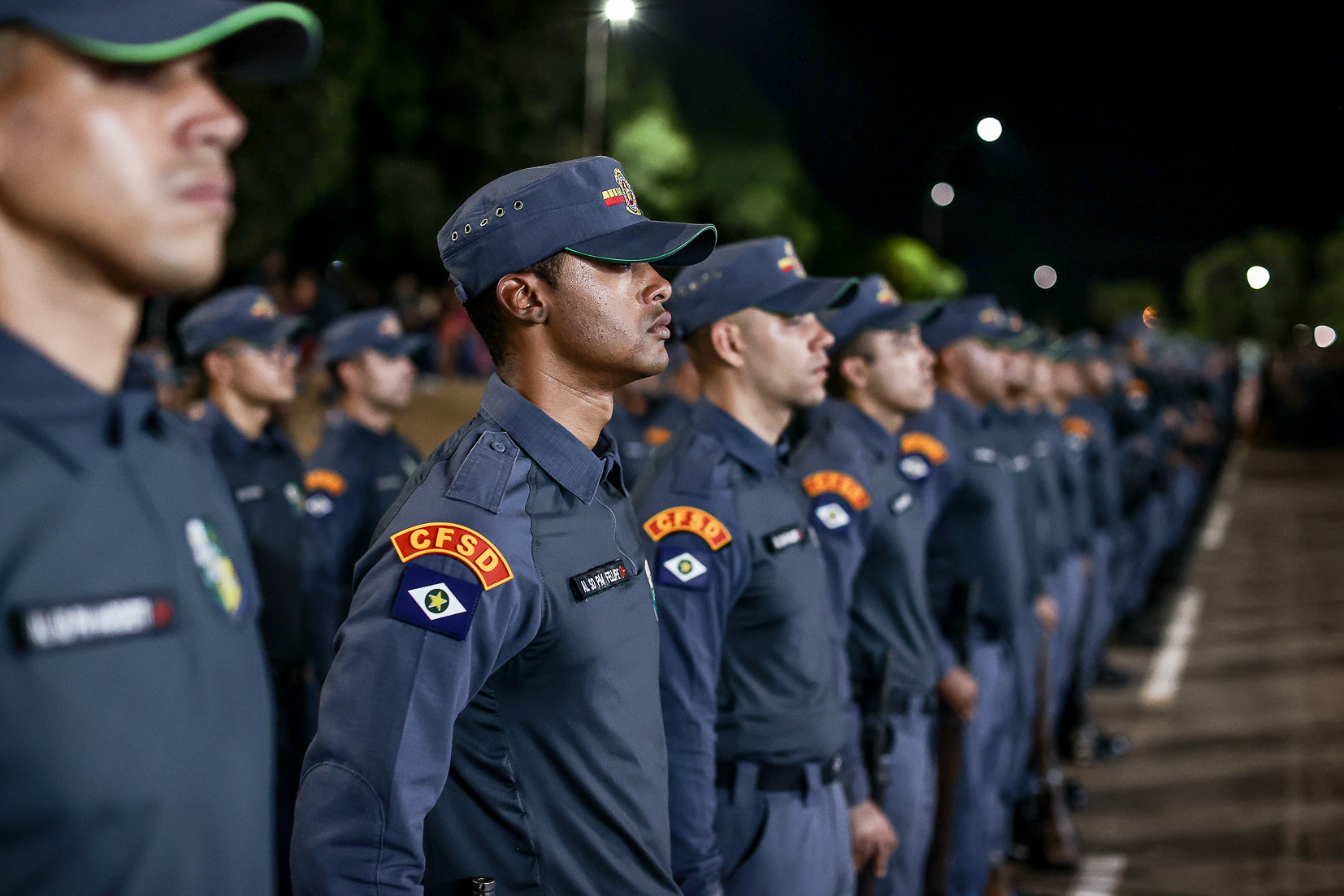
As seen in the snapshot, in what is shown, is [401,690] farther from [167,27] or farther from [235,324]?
[235,324]

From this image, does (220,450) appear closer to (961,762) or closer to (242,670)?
(961,762)

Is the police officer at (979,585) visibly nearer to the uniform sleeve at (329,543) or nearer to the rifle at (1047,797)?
the rifle at (1047,797)

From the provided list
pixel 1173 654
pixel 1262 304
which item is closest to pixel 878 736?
pixel 1173 654

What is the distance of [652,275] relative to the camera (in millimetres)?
2375

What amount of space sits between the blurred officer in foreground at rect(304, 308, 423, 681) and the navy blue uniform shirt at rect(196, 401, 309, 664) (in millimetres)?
234

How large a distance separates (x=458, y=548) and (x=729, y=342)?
1558 millimetres

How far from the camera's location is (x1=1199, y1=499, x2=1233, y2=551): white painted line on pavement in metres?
17.9

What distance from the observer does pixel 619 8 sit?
9195 mm

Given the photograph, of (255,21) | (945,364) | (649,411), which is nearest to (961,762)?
(945,364)

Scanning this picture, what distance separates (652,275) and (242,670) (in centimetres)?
131

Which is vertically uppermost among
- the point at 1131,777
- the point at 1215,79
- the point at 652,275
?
the point at 1215,79

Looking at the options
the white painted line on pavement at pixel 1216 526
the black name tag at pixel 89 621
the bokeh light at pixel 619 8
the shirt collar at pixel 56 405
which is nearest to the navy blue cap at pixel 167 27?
the shirt collar at pixel 56 405

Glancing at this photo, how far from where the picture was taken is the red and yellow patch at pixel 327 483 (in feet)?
18.7

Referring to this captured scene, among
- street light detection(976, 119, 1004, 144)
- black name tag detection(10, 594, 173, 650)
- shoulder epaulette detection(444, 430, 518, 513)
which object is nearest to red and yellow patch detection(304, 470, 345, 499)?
street light detection(976, 119, 1004, 144)
